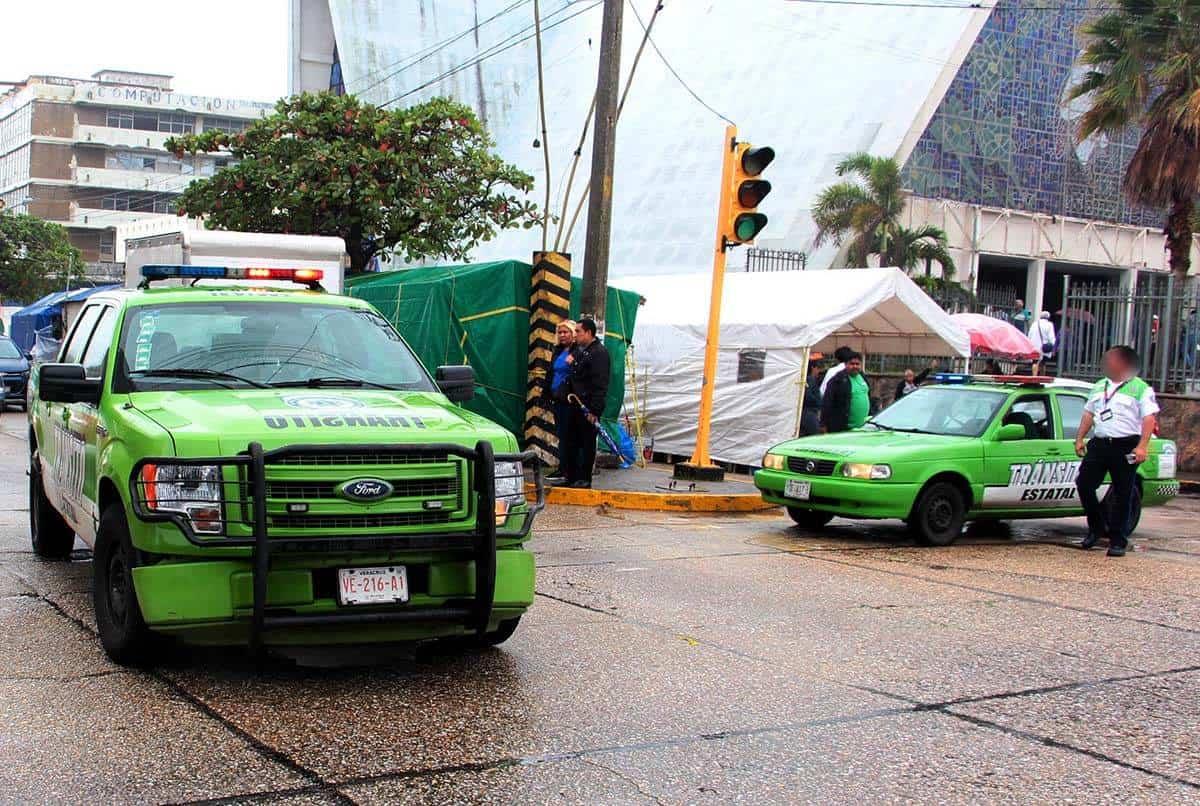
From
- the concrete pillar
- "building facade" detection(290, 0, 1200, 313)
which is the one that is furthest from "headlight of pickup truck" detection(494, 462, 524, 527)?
the concrete pillar

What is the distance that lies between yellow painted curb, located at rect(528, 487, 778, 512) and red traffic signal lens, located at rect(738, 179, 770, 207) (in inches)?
125

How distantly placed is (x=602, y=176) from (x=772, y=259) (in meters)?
Result: 11.6

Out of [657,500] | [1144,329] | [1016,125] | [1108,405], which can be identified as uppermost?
[1016,125]

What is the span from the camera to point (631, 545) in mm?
10375

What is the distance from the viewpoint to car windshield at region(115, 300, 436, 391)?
647 cm

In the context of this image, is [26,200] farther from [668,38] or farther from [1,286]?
[668,38]

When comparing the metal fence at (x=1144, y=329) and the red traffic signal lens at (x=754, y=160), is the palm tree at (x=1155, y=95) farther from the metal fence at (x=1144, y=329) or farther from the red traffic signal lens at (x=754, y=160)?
the red traffic signal lens at (x=754, y=160)

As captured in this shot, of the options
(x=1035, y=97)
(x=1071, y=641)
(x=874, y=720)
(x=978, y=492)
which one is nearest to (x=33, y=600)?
(x=874, y=720)

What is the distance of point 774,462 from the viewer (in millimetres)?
11609

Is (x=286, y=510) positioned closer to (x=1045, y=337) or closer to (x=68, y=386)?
(x=68, y=386)

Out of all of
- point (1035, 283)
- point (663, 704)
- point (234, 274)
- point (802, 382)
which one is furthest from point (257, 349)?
point (1035, 283)

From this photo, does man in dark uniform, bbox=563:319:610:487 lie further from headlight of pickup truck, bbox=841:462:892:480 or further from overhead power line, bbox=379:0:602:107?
overhead power line, bbox=379:0:602:107

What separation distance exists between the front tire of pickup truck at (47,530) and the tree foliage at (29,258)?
194 feet

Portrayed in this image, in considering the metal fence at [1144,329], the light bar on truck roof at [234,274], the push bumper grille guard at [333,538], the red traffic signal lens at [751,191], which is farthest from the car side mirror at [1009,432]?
the metal fence at [1144,329]
